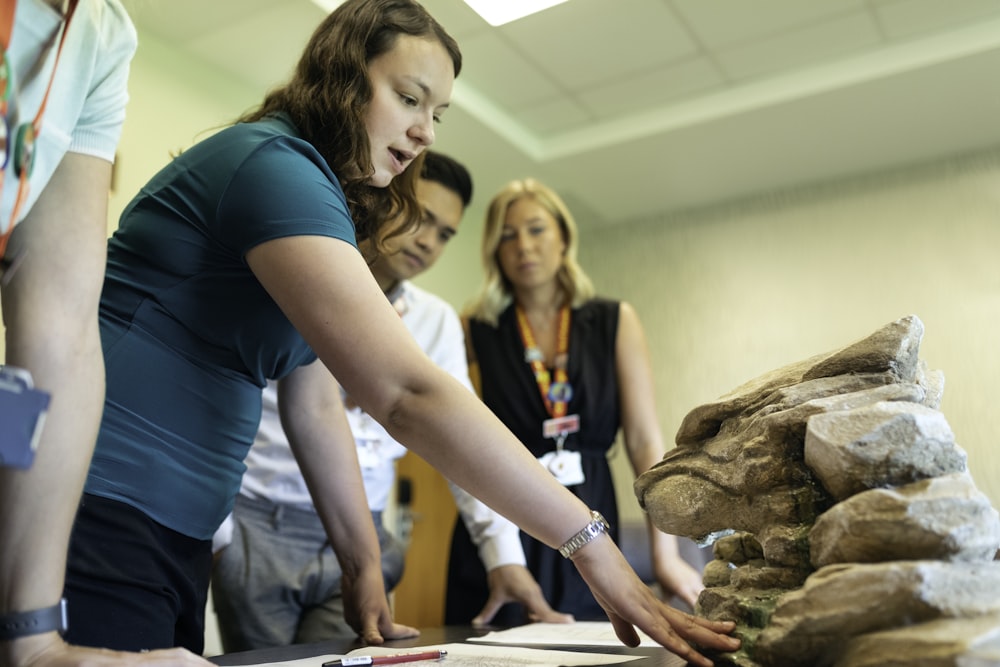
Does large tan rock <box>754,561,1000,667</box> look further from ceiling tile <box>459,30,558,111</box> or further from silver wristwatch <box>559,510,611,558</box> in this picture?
ceiling tile <box>459,30,558,111</box>

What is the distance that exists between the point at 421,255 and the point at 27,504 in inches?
55.9

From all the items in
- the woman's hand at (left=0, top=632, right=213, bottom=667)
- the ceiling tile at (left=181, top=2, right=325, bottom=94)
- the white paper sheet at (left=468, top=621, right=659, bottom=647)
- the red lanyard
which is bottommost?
the white paper sheet at (left=468, top=621, right=659, bottom=647)

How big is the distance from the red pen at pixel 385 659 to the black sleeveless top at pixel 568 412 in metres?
0.94

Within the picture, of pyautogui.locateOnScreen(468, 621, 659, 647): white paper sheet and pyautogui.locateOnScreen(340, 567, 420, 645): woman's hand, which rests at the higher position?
pyautogui.locateOnScreen(340, 567, 420, 645): woman's hand

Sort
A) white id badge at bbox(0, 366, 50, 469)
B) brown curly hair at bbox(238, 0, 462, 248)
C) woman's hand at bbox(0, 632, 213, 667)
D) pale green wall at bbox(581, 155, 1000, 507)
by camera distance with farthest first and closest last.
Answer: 1. pale green wall at bbox(581, 155, 1000, 507)
2. brown curly hair at bbox(238, 0, 462, 248)
3. woman's hand at bbox(0, 632, 213, 667)
4. white id badge at bbox(0, 366, 50, 469)

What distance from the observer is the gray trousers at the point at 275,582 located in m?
1.66

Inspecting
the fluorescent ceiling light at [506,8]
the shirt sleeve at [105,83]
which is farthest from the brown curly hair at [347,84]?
the fluorescent ceiling light at [506,8]

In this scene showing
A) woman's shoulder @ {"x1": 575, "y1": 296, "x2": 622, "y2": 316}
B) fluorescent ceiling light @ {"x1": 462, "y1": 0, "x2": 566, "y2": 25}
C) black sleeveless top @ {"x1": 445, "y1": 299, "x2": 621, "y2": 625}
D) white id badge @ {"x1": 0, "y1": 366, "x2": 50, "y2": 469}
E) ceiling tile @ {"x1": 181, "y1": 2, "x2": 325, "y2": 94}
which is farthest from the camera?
ceiling tile @ {"x1": 181, "y1": 2, "x2": 325, "y2": 94}

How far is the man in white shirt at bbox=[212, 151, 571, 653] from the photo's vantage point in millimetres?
1662

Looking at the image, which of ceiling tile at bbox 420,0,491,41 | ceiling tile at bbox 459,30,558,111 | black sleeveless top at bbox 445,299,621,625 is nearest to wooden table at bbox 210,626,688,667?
black sleeveless top at bbox 445,299,621,625

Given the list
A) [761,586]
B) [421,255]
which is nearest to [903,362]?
[761,586]

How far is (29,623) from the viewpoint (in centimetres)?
74

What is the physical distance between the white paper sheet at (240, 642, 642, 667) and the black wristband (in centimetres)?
33

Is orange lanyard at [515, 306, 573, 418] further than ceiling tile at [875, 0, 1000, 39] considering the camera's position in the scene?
No
